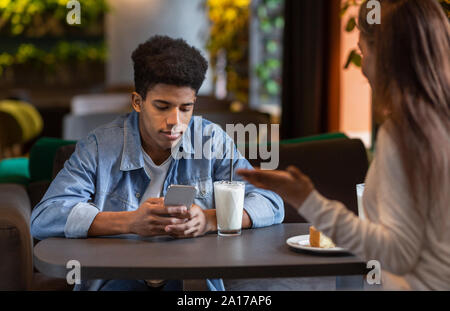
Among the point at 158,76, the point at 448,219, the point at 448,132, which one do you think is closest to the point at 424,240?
the point at 448,219

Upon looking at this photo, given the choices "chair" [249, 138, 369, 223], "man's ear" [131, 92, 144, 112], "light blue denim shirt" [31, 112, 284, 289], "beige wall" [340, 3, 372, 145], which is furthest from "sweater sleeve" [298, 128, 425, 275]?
"beige wall" [340, 3, 372, 145]

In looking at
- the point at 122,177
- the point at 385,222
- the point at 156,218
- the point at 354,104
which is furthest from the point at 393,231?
the point at 354,104

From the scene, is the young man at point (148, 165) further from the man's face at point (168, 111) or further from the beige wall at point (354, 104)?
the beige wall at point (354, 104)

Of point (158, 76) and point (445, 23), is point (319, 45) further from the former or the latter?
point (445, 23)

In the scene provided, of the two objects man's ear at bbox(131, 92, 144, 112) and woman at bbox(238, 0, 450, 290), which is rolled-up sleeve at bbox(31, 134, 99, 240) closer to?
man's ear at bbox(131, 92, 144, 112)

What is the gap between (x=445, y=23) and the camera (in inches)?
49.2

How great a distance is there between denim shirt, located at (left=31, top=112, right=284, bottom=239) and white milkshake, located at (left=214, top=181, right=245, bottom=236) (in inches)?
3.8

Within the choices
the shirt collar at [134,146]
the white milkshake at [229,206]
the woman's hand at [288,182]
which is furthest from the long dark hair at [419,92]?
the shirt collar at [134,146]

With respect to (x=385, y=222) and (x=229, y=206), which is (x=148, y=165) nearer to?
(x=229, y=206)

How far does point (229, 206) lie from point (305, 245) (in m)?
0.20

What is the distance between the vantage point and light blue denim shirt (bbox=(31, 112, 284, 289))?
1586 mm

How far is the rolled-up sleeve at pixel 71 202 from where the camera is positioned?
60.9 inches

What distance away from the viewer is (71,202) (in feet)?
5.30

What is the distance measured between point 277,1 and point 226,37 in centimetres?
97
